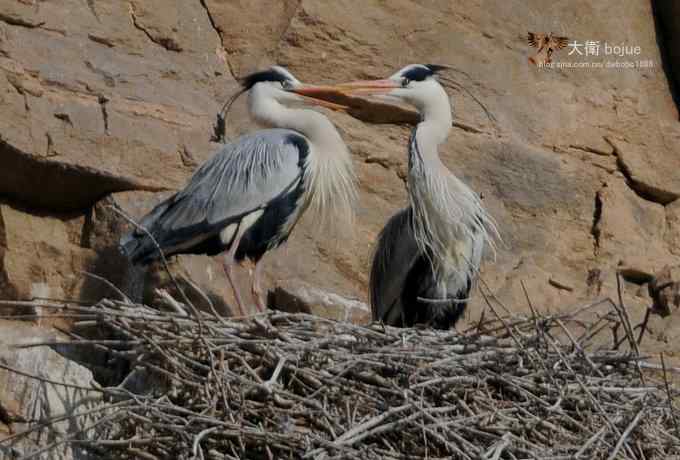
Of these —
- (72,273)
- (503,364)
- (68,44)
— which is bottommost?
(72,273)

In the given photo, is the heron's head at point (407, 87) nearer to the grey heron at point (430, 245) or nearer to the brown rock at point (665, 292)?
the grey heron at point (430, 245)

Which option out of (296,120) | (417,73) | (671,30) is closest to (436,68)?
(417,73)

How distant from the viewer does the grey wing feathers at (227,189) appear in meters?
5.71

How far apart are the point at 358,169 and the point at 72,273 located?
4.23ft

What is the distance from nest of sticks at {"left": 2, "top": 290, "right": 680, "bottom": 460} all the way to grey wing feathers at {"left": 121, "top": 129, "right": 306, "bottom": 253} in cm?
106

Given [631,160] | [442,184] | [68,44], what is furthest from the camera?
[631,160]

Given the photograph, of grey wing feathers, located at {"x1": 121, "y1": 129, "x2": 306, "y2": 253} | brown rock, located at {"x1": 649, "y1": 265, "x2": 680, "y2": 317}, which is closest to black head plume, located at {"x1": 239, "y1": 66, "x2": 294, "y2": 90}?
grey wing feathers, located at {"x1": 121, "y1": 129, "x2": 306, "y2": 253}

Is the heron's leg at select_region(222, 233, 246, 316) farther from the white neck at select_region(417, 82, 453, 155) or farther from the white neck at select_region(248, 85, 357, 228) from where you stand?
the white neck at select_region(417, 82, 453, 155)

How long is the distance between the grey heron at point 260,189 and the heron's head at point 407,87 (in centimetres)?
13

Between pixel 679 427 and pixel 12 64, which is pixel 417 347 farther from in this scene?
pixel 12 64

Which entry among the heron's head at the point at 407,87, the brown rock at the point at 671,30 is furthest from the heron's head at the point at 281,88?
the brown rock at the point at 671,30

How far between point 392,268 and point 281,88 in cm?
84

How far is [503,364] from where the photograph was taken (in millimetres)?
4609

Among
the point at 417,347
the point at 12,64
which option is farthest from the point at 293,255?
the point at 417,347
